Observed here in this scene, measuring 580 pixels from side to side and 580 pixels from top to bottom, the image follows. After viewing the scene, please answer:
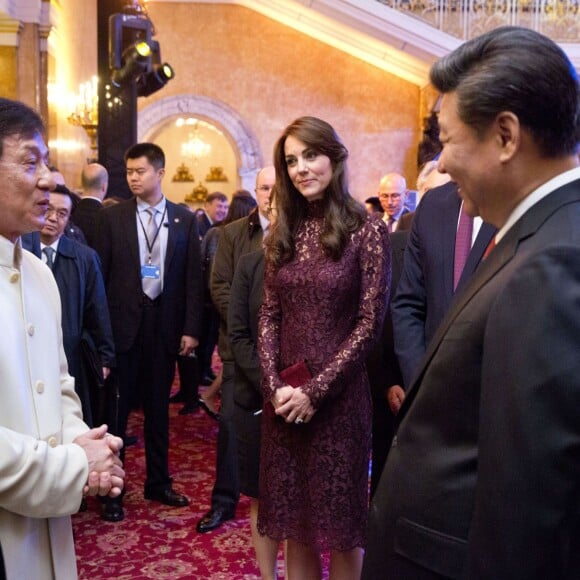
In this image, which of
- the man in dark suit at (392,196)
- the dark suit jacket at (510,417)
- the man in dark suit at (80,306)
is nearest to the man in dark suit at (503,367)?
the dark suit jacket at (510,417)

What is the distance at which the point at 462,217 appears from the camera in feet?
8.11

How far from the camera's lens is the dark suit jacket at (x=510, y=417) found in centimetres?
98

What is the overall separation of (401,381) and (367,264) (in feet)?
2.79

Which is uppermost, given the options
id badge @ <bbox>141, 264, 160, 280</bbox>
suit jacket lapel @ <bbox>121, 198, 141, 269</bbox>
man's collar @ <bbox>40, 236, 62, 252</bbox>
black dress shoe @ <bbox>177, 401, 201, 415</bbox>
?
suit jacket lapel @ <bbox>121, 198, 141, 269</bbox>

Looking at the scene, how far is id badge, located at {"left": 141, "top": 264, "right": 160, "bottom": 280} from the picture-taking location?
13.2 ft

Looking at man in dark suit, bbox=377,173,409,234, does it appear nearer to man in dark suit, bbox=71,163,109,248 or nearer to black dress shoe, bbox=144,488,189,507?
man in dark suit, bbox=71,163,109,248

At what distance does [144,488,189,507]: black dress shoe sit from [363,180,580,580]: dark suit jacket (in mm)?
2997

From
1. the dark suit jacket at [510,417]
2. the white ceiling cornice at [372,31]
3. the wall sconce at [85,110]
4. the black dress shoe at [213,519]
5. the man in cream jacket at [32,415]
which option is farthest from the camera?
the white ceiling cornice at [372,31]

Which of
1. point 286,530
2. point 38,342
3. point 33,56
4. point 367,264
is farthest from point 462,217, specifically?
point 33,56

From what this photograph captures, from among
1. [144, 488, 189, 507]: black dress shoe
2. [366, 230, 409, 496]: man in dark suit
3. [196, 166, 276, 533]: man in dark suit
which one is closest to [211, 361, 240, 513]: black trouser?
[196, 166, 276, 533]: man in dark suit

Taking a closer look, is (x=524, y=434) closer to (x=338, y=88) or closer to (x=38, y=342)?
(x=38, y=342)

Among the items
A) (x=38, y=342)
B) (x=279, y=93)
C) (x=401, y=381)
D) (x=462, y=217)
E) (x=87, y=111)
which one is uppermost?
(x=279, y=93)

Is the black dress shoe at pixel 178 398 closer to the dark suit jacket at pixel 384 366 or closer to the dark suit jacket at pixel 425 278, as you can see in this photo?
the dark suit jacket at pixel 384 366

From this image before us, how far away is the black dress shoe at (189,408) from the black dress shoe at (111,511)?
2186 millimetres
